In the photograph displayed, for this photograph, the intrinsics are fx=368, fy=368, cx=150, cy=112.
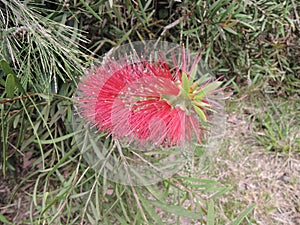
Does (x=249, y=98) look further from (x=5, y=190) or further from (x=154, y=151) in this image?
(x=5, y=190)

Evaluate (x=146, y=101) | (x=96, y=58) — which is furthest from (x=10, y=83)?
(x=96, y=58)

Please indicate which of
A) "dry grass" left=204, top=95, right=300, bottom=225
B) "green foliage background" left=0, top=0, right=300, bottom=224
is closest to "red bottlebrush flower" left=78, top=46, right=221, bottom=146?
"green foliage background" left=0, top=0, right=300, bottom=224

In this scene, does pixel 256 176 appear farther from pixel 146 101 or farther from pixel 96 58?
pixel 146 101

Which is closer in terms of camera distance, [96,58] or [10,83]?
[10,83]

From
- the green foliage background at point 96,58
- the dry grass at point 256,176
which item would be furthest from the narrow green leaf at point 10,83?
the dry grass at point 256,176

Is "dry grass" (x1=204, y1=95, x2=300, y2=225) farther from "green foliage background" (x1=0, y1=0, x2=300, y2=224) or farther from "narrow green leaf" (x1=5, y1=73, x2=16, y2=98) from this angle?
"narrow green leaf" (x1=5, y1=73, x2=16, y2=98)

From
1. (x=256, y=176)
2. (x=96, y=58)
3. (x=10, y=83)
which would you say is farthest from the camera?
(x=256, y=176)

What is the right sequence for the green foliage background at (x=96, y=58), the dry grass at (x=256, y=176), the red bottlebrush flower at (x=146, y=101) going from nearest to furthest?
the red bottlebrush flower at (x=146, y=101) → the green foliage background at (x=96, y=58) → the dry grass at (x=256, y=176)

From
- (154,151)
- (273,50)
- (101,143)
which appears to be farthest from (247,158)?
(101,143)

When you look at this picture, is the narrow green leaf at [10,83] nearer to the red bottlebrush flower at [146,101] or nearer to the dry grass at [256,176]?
the red bottlebrush flower at [146,101]
